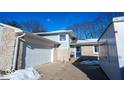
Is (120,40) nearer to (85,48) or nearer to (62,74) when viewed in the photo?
(62,74)

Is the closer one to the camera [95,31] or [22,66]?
[22,66]

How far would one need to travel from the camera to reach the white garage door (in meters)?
9.78

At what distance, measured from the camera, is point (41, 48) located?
12484mm

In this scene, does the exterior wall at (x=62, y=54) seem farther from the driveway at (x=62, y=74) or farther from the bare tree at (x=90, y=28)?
the bare tree at (x=90, y=28)

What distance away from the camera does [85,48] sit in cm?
2005

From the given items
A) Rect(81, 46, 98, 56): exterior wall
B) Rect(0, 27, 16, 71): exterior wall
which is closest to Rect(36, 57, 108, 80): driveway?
Rect(0, 27, 16, 71): exterior wall

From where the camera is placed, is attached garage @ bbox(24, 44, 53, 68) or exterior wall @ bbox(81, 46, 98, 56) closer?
attached garage @ bbox(24, 44, 53, 68)

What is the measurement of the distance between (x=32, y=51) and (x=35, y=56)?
0.69 m

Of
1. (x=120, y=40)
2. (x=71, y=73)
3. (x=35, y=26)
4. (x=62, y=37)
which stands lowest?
(x=71, y=73)

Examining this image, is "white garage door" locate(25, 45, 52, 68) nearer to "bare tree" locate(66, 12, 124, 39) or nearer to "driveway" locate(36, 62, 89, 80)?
"driveway" locate(36, 62, 89, 80)

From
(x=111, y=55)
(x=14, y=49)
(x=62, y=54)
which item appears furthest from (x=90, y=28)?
(x=111, y=55)

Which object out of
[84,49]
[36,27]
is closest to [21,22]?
[36,27]
